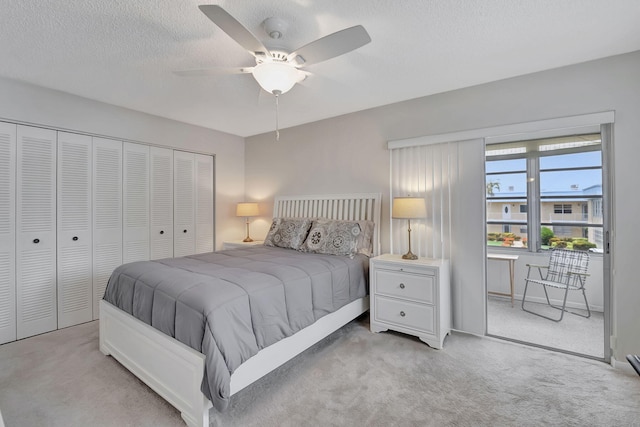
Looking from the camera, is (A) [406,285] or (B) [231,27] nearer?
(B) [231,27]

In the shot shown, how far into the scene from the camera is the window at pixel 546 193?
11.5 ft

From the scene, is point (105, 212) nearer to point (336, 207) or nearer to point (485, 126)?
point (336, 207)

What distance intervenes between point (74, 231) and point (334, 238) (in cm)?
287

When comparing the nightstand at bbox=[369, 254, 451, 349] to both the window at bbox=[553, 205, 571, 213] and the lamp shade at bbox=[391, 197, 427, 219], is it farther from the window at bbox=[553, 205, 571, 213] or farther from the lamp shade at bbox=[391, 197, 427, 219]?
the window at bbox=[553, 205, 571, 213]

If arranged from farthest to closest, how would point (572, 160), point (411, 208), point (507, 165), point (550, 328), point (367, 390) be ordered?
1. point (507, 165)
2. point (572, 160)
3. point (550, 328)
4. point (411, 208)
5. point (367, 390)

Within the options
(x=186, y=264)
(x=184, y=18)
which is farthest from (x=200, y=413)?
(x=184, y=18)

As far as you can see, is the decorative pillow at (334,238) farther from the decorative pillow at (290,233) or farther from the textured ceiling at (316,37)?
the textured ceiling at (316,37)

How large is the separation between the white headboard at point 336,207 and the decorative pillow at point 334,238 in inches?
11.8

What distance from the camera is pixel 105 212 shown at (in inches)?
135

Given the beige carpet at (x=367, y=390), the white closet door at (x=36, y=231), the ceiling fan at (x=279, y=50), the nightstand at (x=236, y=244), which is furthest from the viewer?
the nightstand at (x=236, y=244)

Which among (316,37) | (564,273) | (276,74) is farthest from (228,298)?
(564,273)

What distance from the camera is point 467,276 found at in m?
2.96

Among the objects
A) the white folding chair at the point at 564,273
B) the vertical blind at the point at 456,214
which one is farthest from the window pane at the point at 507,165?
the vertical blind at the point at 456,214

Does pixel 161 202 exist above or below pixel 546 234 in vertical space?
above
